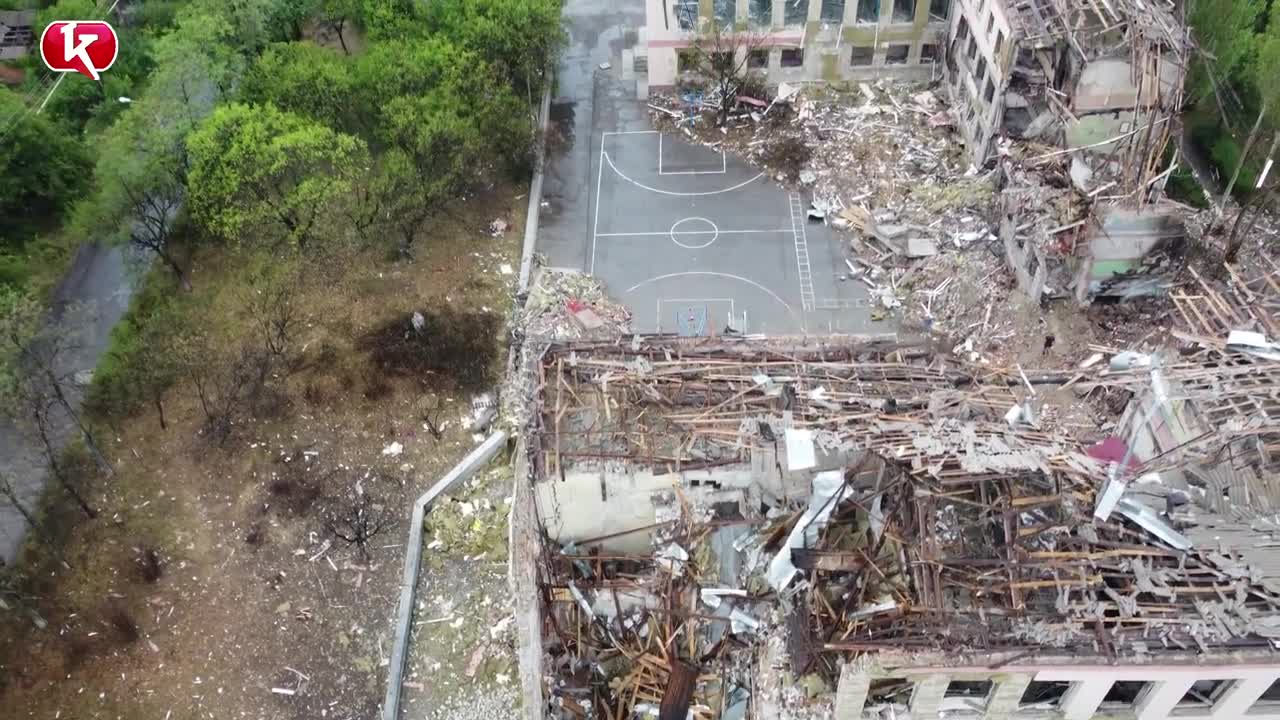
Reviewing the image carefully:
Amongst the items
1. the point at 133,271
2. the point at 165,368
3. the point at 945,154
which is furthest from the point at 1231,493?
the point at 133,271

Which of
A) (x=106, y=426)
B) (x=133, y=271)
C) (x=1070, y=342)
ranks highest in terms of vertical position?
(x=133, y=271)

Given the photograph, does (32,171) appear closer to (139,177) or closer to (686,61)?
(139,177)

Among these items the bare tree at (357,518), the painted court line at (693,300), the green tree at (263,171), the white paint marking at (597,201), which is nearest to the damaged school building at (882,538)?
the bare tree at (357,518)

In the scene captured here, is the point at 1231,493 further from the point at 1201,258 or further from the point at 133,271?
the point at 133,271

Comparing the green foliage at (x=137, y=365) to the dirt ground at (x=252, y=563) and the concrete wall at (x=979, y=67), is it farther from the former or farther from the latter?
the concrete wall at (x=979, y=67)

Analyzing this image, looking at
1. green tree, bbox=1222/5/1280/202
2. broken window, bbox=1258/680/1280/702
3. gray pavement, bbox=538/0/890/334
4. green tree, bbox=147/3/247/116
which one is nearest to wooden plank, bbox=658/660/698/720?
broken window, bbox=1258/680/1280/702

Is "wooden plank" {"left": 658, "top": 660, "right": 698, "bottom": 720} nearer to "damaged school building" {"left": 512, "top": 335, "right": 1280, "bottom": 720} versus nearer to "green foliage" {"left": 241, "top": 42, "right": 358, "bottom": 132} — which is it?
"damaged school building" {"left": 512, "top": 335, "right": 1280, "bottom": 720}

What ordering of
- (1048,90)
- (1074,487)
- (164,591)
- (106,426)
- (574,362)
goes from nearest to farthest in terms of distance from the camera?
1. (1074,487)
2. (574,362)
3. (164,591)
4. (106,426)
5. (1048,90)
